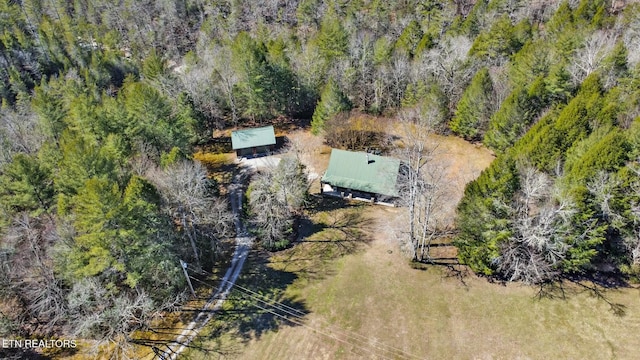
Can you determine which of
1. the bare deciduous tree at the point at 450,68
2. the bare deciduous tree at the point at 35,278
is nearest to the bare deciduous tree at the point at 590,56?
the bare deciduous tree at the point at 450,68

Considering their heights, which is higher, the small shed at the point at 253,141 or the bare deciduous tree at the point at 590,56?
the bare deciduous tree at the point at 590,56

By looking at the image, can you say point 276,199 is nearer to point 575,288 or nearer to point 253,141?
point 253,141

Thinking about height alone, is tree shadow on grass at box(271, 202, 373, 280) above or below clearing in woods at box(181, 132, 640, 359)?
above

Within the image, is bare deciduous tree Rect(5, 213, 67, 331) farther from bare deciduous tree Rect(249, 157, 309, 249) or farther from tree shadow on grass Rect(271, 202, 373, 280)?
tree shadow on grass Rect(271, 202, 373, 280)

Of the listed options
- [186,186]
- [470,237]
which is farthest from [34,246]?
[470,237]

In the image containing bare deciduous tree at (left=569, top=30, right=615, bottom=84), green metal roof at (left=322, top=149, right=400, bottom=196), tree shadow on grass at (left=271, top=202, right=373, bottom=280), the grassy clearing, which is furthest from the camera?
bare deciduous tree at (left=569, top=30, right=615, bottom=84)

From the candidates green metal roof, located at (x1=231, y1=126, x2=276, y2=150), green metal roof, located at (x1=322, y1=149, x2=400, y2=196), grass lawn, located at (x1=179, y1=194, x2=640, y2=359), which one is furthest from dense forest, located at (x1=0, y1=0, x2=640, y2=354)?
green metal roof, located at (x1=322, y1=149, x2=400, y2=196)

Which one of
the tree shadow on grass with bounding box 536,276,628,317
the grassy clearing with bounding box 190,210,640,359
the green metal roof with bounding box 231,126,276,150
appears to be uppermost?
the green metal roof with bounding box 231,126,276,150

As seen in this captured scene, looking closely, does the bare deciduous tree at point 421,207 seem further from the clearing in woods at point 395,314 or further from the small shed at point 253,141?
the small shed at point 253,141
